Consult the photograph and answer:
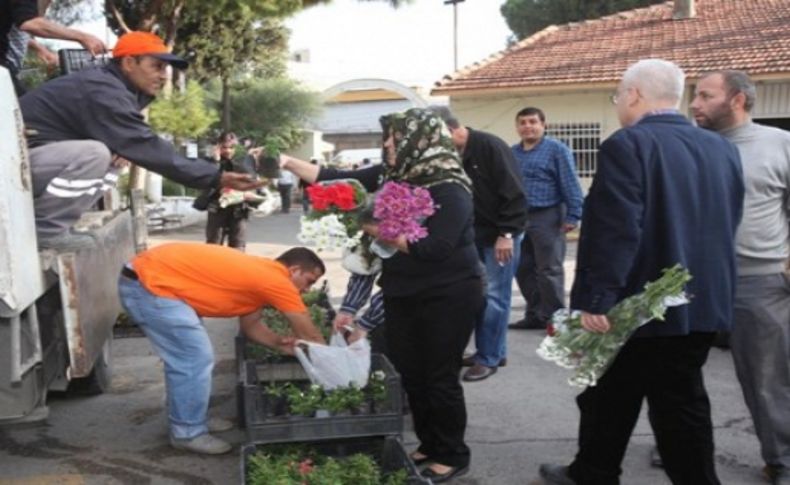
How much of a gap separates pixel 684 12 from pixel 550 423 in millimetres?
17799

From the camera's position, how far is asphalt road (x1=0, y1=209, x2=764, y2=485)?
4.46m

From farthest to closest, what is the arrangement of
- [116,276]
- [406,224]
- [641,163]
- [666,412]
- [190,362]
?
[116,276], [190,362], [406,224], [666,412], [641,163]

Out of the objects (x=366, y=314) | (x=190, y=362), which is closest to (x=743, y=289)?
(x=366, y=314)

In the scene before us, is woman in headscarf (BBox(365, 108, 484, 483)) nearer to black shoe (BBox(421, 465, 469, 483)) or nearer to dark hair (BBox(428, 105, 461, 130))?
black shoe (BBox(421, 465, 469, 483))

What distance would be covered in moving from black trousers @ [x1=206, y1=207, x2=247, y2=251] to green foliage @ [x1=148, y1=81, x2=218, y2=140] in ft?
31.5

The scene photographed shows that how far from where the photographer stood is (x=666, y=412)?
352cm

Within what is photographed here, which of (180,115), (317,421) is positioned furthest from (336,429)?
(180,115)

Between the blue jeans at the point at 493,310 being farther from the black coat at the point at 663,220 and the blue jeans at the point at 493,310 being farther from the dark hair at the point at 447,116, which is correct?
the black coat at the point at 663,220

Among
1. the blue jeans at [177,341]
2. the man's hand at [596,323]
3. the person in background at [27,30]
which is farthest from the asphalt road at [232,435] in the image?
the person in background at [27,30]

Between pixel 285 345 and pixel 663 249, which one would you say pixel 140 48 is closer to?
pixel 285 345

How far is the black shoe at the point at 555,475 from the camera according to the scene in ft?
13.2

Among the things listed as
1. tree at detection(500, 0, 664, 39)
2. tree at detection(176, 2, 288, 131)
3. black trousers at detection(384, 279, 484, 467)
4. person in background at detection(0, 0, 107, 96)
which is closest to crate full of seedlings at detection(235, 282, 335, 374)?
black trousers at detection(384, 279, 484, 467)

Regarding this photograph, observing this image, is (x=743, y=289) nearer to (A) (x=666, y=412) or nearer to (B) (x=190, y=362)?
(A) (x=666, y=412)

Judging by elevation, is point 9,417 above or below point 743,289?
below
